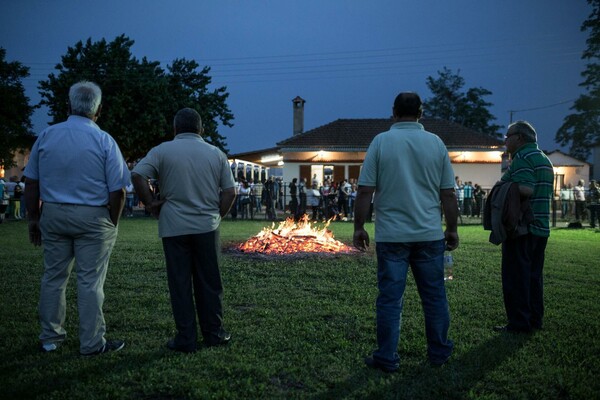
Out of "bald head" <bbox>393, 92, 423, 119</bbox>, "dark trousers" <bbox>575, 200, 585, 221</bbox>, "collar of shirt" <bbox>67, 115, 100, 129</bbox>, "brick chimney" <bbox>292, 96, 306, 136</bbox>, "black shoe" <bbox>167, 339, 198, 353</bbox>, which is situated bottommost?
"black shoe" <bbox>167, 339, 198, 353</bbox>

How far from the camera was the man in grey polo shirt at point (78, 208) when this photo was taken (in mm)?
3867

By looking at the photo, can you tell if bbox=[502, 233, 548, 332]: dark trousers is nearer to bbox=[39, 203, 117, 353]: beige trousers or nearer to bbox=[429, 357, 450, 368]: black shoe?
bbox=[429, 357, 450, 368]: black shoe

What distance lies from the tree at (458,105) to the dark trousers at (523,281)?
57.6m

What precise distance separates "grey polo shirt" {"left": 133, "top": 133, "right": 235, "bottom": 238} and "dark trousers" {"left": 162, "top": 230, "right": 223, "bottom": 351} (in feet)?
0.36

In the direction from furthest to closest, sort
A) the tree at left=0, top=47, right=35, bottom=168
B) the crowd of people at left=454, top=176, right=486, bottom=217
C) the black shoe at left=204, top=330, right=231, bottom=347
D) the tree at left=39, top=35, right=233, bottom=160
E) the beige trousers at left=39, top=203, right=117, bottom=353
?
the tree at left=0, top=47, right=35, bottom=168 < the tree at left=39, top=35, right=233, bottom=160 < the crowd of people at left=454, top=176, right=486, bottom=217 < the black shoe at left=204, top=330, right=231, bottom=347 < the beige trousers at left=39, top=203, right=117, bottom=353

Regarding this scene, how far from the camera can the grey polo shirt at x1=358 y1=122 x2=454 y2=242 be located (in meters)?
3.64

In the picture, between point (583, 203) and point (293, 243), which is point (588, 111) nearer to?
point (583, 203)

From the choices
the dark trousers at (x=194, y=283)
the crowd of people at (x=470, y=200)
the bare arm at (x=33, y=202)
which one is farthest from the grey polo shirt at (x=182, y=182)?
the crowd of people at (x=470, y=200)

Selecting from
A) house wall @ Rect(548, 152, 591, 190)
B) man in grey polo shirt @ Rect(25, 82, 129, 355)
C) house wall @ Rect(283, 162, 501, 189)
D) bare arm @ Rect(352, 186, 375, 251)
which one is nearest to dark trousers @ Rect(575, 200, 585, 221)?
house wall @ Rect(283, 162, 501, 189)

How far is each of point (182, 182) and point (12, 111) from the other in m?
41.9

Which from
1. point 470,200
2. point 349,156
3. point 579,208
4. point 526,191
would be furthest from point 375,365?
point 349,156

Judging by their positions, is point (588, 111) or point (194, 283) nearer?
point (194, 283)

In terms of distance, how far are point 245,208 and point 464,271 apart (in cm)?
1561

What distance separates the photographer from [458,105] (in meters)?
60.9
